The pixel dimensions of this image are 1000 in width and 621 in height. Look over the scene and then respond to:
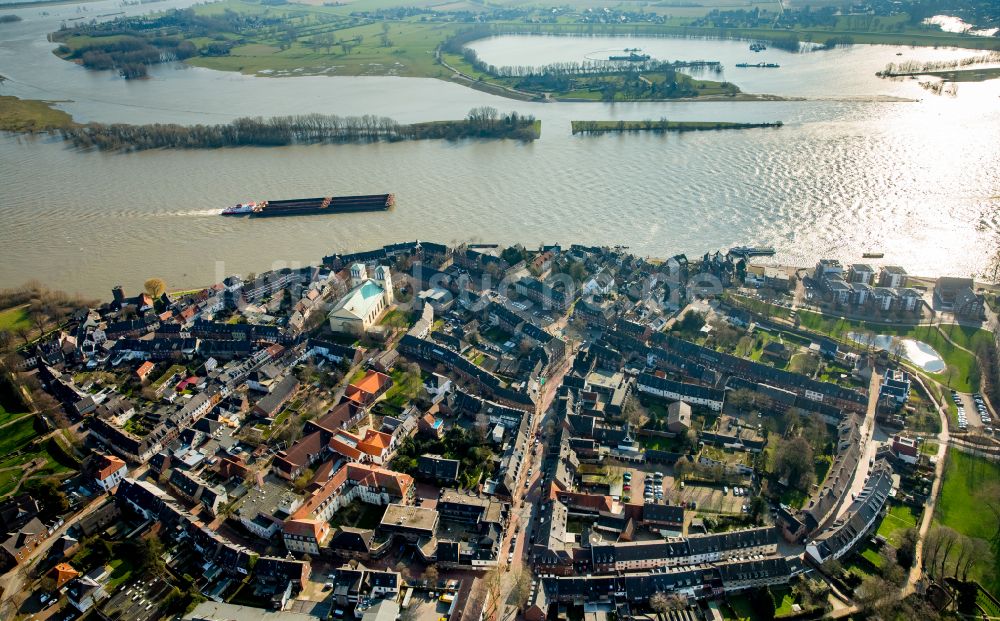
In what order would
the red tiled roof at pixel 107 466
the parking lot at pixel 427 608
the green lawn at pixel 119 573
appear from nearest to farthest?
1. the parking lot at pixel 427 608
2. the green lawn at pixel 119 573
3. the red tiled roof at pixel 107 466

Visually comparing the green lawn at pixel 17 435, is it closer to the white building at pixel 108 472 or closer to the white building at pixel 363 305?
the white building at pixel 108 472

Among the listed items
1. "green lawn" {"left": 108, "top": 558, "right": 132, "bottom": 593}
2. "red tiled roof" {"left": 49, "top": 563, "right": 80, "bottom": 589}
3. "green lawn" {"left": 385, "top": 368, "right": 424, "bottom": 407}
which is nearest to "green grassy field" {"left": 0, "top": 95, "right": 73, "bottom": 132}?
"green lawn" {"left": 385, "top": 368, "right": 424, "bottom": 407}

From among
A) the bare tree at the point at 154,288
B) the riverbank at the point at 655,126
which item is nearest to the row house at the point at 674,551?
the bare tree at the point at 154,288

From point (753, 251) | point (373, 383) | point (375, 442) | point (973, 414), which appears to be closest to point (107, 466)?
point (375, 442)

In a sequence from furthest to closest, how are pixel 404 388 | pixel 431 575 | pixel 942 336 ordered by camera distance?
pixel 942 336
pixel 404 388
pixel 431 575

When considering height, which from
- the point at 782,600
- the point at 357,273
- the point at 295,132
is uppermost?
the point at 295,132

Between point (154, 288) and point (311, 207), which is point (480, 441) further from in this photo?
point (311, 207)
